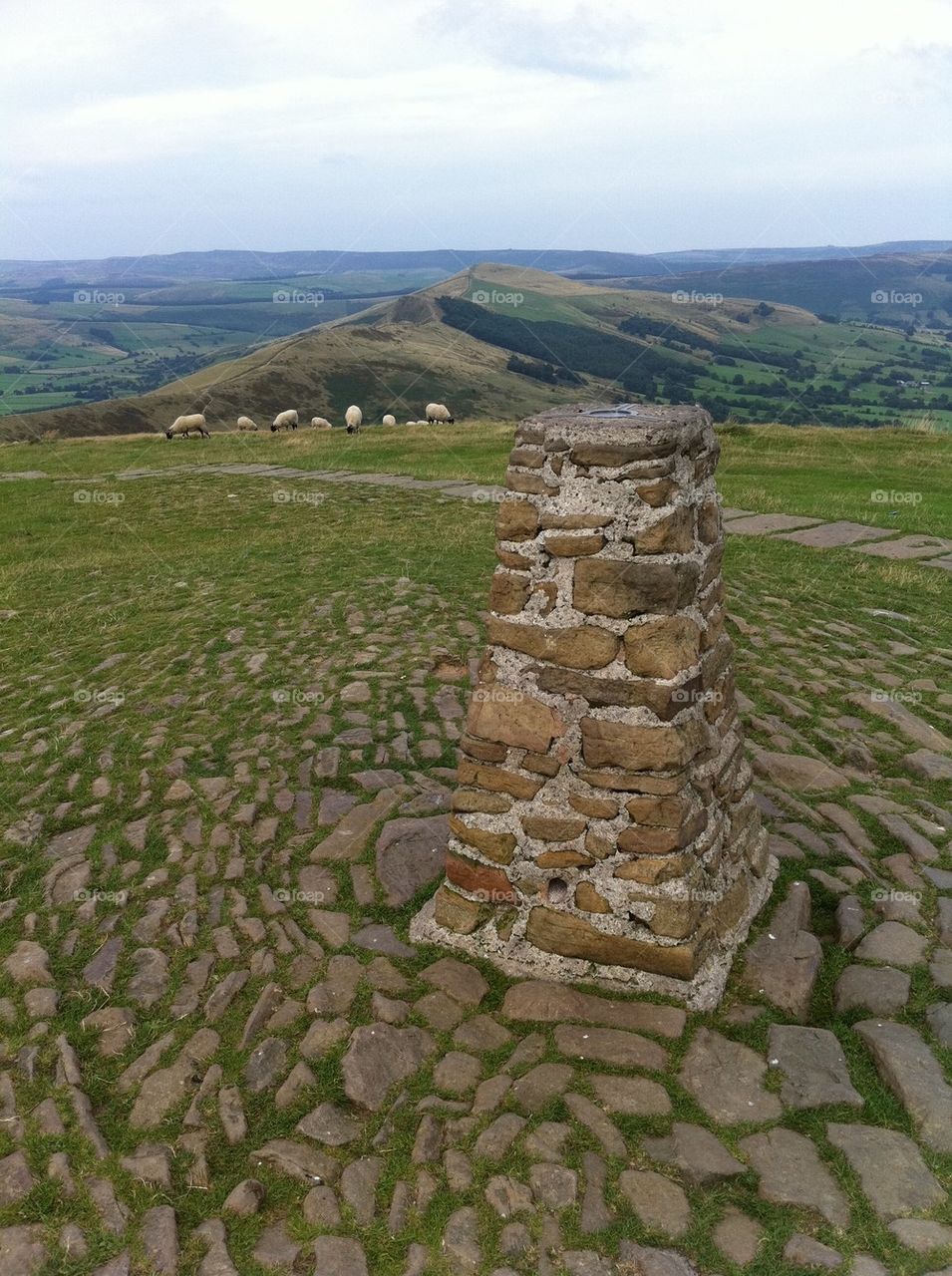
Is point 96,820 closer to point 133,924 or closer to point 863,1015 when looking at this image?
point 133,924

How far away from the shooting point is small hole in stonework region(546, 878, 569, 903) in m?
4.53

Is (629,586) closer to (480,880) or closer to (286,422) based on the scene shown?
(480,880)

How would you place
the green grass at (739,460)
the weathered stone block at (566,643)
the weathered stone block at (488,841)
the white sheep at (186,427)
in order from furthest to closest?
the white sheep at (186,427)
the green grass at (739,460)
the weathered stone block at (488,841)
the weathered stone block at (566,643)

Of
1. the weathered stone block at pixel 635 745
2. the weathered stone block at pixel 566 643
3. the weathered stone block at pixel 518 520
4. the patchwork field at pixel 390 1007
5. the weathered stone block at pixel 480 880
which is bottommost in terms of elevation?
the patchwork field at pixel 390 1007

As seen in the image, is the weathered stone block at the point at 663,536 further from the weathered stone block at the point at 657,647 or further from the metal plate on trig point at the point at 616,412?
the metal plate on trig point at the point at 616,412

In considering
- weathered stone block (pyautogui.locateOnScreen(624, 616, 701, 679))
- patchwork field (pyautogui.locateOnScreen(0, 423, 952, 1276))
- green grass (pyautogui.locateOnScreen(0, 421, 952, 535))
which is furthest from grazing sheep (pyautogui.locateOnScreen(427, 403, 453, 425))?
weathered stone block (pyautogui.locateOnScreen(624, 616, 701, 679))

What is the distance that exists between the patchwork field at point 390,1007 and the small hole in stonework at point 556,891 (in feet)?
1.55

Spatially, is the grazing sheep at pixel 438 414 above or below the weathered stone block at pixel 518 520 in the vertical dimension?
below

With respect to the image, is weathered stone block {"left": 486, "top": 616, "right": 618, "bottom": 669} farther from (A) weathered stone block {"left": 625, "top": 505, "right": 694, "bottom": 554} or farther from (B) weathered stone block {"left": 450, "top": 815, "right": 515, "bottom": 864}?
(B) weathered stone block {"left": 450, "top": 815, "right": 515, "bottom": 864}

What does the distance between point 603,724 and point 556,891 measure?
972 mm

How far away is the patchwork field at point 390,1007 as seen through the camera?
3396mm

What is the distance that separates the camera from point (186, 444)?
2867 cm

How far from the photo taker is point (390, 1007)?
4402mm

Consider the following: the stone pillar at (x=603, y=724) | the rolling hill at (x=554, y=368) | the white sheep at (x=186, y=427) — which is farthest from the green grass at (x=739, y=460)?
the rolling hill at (x=554, y=368)
